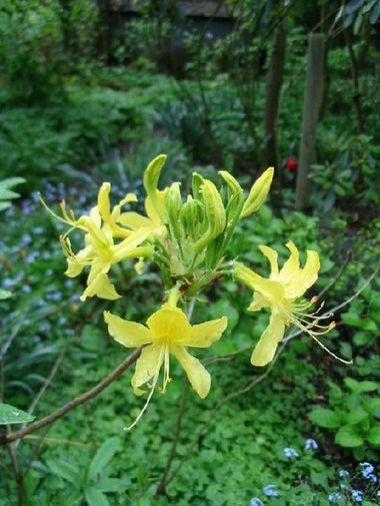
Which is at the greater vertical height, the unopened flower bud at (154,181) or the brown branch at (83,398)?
the unopened flower bud at (154,181)

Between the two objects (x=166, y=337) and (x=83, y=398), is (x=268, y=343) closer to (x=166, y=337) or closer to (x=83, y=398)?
(x=166, y=337)

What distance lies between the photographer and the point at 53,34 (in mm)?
5500

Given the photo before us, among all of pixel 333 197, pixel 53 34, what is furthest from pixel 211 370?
pixel 53 34

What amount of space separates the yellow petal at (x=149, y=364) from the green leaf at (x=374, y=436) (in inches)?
36.2

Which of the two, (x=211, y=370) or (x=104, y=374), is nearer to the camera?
(x=211, y=370)

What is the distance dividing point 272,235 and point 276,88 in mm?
1781

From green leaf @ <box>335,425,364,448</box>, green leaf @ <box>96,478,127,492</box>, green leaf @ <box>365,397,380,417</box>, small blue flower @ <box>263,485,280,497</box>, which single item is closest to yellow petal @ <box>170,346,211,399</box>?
small blue flower @ <box>263,485,280,497</box>

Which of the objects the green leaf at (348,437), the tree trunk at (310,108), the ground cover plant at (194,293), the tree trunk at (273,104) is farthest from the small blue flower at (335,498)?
the tree trunk at (273,104)

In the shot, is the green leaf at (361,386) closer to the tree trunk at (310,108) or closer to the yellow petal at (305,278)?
the yellow petal at (305,278)

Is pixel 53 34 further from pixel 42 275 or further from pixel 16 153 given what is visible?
pixel 42 275

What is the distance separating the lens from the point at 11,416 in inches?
46.7

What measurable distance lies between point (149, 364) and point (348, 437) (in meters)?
0.93

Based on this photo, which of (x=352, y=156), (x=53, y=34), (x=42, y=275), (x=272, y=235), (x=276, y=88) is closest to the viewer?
(x=272, y=235)

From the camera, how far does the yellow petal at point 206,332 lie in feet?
3.83
